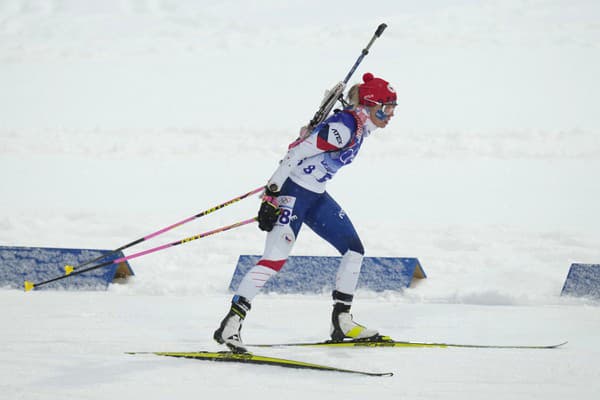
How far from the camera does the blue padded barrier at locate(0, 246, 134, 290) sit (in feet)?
31.3

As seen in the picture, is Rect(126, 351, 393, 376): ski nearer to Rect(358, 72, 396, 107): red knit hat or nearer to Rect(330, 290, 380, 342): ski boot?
Rect(330, 290, 380, 342): ski boot

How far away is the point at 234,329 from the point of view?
19.9 feet

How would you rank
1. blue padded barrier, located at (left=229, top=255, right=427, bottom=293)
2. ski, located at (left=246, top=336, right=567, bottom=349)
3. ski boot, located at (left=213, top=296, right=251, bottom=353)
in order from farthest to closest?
blue padded barrier, located at (left=229, top=255, right=427, bottom=293), ski, located at (left=246, top=336, right=567, bottom=349), ski boot, located at (left=213, top=296, right=251, bottom=353)

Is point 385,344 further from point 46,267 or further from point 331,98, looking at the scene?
point 46,267

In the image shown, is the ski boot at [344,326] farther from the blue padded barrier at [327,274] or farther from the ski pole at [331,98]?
the blue padded barrier at [327,274]

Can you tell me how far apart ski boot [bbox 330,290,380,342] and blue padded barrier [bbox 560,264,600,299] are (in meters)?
3.32

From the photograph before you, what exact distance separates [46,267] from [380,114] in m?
4.72

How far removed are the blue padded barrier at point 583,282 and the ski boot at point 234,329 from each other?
435 centimetres

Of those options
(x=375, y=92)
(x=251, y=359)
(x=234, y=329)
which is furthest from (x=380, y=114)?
(x=251, y=359)

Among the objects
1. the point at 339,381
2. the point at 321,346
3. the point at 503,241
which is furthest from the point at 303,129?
the point at 503,241

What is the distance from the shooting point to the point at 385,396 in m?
4.78

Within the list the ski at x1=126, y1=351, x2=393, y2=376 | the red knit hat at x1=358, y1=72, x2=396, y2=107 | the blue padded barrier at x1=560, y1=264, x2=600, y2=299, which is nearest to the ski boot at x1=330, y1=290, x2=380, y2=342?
the ski at x1=126, y1=351, x2=393, y2=376

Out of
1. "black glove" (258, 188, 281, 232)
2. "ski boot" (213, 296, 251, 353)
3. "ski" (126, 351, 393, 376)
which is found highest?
"black glove" (258, 188, 281, 232)

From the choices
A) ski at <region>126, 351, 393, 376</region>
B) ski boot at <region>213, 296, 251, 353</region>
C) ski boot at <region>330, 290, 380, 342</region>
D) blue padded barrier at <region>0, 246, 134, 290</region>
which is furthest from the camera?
blue padded barrier at <region>0, 246, 134, 290</region>
